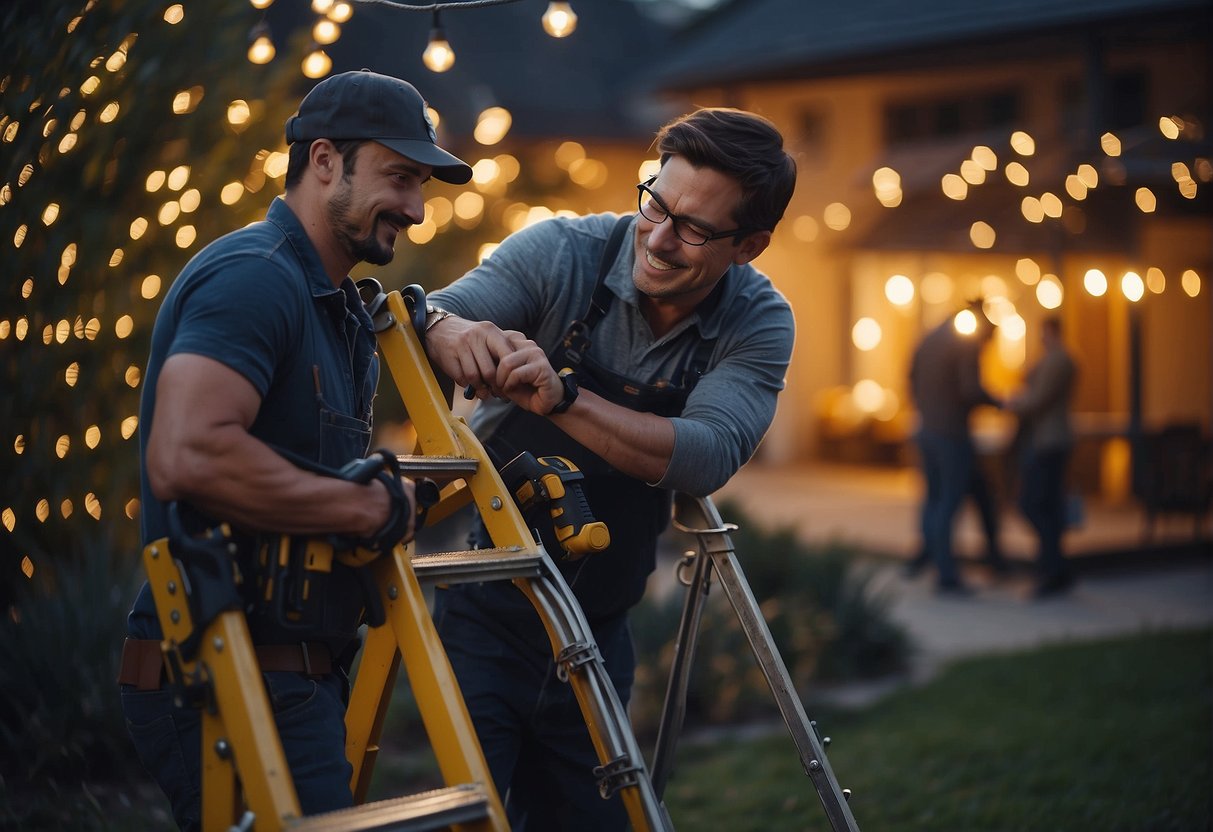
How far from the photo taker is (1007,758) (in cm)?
609

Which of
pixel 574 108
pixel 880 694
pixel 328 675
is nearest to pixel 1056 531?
pixel 880 694

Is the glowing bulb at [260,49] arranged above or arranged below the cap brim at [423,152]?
above

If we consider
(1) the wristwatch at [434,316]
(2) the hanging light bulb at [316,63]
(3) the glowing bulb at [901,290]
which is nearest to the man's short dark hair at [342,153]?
(1) the wristwatch at [434,316]

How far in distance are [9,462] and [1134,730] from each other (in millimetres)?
5288

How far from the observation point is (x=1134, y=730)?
6387 millimetres

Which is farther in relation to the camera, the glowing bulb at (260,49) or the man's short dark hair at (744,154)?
the glowing bulb at (260,49)

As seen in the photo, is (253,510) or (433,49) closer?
(253,510)

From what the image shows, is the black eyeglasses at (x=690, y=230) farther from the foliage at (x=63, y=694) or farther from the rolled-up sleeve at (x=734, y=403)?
the foliage at (x=63, y=694)

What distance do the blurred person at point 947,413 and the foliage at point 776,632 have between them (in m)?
1.75

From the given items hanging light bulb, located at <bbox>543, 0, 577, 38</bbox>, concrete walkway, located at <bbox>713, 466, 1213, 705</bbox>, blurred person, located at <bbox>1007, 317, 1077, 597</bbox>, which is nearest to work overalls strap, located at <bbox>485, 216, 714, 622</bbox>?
hanging light bulb, located at <bbox>543, 0, 577, 38</bbox>

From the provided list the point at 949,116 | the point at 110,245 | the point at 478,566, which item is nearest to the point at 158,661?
the point at 478,566

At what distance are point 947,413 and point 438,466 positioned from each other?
764 cm

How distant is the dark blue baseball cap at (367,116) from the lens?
2652 millimetres

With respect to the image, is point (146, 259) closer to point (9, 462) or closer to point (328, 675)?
point (9, 462)
